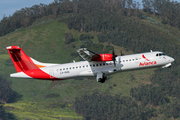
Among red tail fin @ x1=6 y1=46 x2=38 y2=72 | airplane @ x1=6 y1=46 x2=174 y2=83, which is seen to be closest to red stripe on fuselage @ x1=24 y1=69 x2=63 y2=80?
airplane @ x1=6 y1=46 x2=174 y2=83

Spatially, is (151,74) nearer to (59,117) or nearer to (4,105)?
(59,117)

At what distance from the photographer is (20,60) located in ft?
155

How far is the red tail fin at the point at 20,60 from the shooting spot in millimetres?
45938

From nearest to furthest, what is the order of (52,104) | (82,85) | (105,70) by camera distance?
(105,70) → (52,104) → (82,85)

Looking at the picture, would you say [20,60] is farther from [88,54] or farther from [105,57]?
[105,57]

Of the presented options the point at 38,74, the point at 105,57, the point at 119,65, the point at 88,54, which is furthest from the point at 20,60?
the point at 119,65

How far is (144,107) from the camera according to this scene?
595 feet

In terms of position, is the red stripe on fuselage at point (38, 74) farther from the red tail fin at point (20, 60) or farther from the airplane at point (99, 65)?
the red tail fin at point (20, 60)

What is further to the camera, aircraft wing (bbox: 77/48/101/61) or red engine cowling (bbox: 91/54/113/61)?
red engine cowling (bbox: 91/54/113/61)

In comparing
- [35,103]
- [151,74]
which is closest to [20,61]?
[35,103]

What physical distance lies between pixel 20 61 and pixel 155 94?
157730 mm

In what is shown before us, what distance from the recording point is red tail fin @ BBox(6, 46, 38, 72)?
151 feet

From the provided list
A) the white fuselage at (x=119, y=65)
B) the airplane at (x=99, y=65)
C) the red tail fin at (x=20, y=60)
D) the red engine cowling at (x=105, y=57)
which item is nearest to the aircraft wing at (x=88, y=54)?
the airplane at (x=99, y=65)

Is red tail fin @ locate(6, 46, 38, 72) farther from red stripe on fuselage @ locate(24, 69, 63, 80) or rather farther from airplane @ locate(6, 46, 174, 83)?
red stripe on fuselage @ locate(24, 69, 63, 80)
